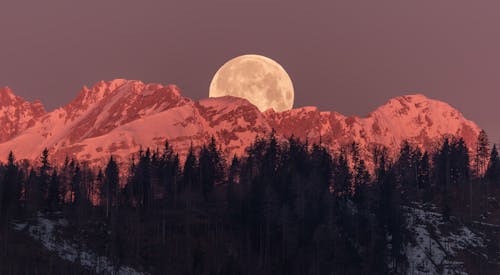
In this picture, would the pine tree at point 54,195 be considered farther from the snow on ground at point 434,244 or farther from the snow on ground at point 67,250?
the snow on ground at point 434,244

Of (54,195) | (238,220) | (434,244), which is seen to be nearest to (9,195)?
(54,195)

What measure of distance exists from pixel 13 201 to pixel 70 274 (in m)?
27.5

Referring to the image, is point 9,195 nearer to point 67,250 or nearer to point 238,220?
point 67,250

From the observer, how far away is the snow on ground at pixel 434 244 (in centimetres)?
17212

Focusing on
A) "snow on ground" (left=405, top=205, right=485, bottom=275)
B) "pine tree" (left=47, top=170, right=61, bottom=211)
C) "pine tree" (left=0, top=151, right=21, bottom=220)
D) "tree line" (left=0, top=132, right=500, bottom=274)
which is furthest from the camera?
"pine tree" (left=47, top=170, right=61, bottom=211)

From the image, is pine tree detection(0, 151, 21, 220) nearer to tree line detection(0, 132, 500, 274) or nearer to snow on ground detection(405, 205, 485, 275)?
tree line detection(0, 132, 500, 274)

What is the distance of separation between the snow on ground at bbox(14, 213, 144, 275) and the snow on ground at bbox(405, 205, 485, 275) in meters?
52.0

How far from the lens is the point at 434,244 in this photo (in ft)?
591

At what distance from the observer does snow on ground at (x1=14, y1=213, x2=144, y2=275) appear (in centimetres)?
14850

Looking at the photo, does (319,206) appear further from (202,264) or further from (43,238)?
(43,238)

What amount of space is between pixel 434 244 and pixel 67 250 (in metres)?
67.4

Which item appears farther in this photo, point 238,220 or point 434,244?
point 434,244

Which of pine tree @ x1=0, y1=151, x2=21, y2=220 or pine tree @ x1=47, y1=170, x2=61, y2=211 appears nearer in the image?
pine tree @ x1=0, y1=151, x2=21, y2=220

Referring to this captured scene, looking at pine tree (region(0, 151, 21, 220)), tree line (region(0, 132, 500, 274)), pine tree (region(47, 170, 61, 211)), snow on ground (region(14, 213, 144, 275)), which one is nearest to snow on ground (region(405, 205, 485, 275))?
tree line (region(0, 132, 500, 274))
